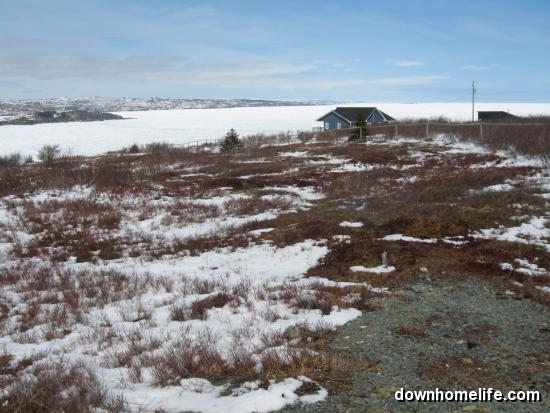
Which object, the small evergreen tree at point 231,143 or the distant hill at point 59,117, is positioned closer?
the small evergreen tree at point 231,143

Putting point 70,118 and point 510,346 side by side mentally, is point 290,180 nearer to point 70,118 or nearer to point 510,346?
point 510,346

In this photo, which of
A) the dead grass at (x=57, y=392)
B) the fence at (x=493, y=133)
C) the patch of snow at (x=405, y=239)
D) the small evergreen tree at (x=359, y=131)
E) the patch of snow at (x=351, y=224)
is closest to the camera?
the dead grass at (x=57, y=392)

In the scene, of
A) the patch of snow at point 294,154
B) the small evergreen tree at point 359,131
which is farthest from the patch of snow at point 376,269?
the small evergreen tree at point 359,131

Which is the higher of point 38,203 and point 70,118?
point 70,118

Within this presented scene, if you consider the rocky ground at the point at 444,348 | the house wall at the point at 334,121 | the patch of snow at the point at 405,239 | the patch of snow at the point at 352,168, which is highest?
the house wall at the point at 334,121

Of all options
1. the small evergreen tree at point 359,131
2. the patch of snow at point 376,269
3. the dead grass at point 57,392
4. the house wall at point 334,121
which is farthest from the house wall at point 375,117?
the dead grass at point 57,392

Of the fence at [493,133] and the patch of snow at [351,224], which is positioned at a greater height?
the fence at [493,133]

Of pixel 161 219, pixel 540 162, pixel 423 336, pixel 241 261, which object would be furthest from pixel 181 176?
pixel 423 336

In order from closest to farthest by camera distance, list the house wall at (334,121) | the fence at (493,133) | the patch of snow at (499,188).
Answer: the patch of snow at (499,188) < the fence at (493,133) < the house wall at (334,121)

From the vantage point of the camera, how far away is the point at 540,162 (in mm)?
21594

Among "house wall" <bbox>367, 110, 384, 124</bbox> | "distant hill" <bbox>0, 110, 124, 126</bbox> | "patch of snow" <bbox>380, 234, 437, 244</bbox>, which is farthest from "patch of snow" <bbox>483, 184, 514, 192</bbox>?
"distant hill" <bbox>0, 110, 124, 126</bbox>

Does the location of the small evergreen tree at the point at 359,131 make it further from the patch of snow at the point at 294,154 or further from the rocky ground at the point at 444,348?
the rocky ground at the point at 444,348

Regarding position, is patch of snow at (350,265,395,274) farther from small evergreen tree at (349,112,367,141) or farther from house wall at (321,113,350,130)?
house wall at (321,113,350,130)

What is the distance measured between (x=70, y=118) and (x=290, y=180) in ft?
527
